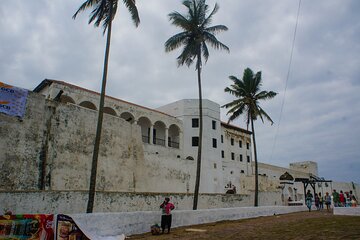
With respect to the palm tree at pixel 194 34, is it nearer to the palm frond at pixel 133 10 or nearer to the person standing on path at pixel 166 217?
the palm frond at pixel 133 10

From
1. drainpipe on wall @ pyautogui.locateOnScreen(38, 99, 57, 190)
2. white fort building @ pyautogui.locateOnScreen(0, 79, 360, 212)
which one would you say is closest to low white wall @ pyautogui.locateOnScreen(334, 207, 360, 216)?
white fort building @ pyautogui.locateOnScreen(0, 79, 360, 212)

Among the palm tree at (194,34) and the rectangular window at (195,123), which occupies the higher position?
the palm tree at (194,34)

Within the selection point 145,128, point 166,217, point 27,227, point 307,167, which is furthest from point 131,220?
point 307,167

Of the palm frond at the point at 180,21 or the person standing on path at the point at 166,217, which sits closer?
the person standing on path at the point at 166,217

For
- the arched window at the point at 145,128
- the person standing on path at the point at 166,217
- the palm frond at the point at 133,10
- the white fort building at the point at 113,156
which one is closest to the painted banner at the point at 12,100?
the white fort building at the point at 113,156

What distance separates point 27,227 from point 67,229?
1.09 m

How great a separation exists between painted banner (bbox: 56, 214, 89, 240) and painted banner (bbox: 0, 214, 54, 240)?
19cm

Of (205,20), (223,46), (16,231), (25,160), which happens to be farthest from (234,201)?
(16,231)

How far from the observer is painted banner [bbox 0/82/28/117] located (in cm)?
1562

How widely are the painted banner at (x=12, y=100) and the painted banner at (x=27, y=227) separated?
334 inches

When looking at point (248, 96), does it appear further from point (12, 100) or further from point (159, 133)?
point (12, 100)

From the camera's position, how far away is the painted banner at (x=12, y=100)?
51.3 feet

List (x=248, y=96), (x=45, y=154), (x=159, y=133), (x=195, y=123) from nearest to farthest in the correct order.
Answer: (x=45, y=154) → (x=248, y=96) → (x=159, y=133) → (x=195, y=123)

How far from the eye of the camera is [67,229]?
9094 mm
